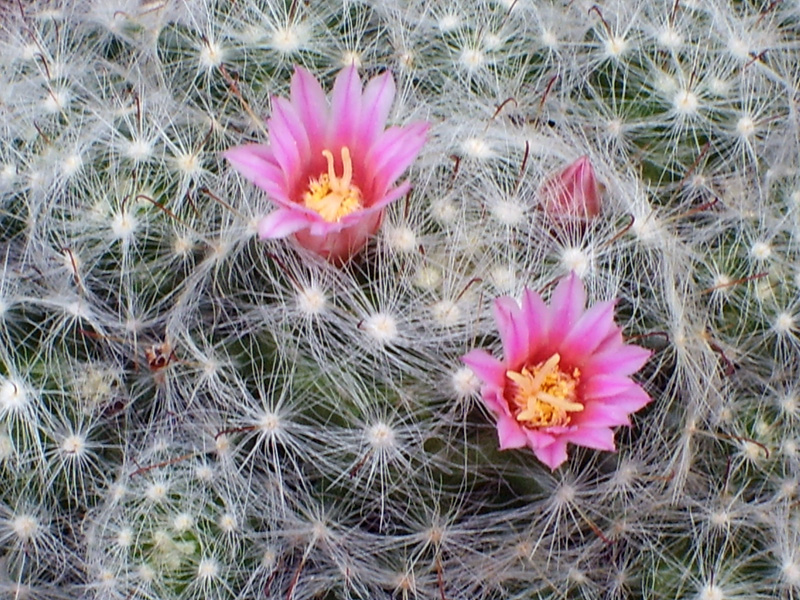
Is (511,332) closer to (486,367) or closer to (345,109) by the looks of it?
(486,367)

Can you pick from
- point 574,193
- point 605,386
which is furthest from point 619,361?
point 574,193

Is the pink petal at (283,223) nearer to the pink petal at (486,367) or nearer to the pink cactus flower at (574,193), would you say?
the pink petal at (486,367)

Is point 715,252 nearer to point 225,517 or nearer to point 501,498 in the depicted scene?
point 501,498

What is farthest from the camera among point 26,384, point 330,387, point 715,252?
point 715,252

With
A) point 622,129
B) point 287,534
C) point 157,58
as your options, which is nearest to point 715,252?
point 622,129

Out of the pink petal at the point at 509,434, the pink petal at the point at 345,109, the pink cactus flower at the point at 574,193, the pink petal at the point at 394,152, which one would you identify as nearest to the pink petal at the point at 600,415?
the pink petal at the point at 509,434

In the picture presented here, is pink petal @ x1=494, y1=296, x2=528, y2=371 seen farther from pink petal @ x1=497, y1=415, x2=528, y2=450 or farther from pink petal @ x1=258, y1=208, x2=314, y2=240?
pink petal @ x1=258, y1=208, x2=314, y2=240

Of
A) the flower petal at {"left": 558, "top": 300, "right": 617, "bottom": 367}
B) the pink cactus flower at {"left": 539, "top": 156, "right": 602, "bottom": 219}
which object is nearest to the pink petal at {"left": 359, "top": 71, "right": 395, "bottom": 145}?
the pink cactus flower at {"left": 539, "top": 156, "right": 602, "bottom": 219}
